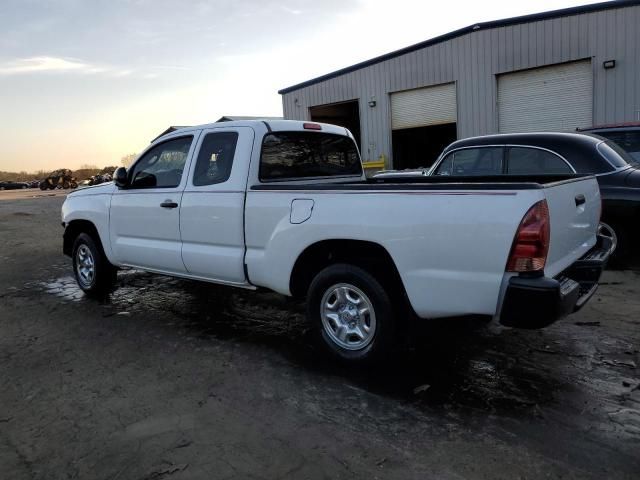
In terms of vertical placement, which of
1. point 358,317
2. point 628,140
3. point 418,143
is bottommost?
point 358,317

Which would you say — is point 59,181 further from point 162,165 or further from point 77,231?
point 162,165

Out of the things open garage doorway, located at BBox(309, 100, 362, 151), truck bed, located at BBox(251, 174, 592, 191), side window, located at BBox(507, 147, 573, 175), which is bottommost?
truck bed, located at BBox(251, 174, 592, 191)

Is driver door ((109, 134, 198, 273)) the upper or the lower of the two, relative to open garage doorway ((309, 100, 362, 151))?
lower

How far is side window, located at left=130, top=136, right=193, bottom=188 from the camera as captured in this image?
5.32 metres

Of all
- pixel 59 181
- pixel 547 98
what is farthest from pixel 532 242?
pixel 59 181

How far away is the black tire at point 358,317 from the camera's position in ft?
12.3

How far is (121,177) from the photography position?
5.72m

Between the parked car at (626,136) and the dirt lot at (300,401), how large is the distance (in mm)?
2881

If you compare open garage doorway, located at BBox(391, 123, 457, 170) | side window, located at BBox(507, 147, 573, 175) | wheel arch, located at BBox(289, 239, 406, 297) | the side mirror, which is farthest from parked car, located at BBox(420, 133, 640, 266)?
open garage doorway, located at BBox(391, 123, 457, 170)

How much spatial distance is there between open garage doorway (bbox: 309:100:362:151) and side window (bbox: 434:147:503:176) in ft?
50.0

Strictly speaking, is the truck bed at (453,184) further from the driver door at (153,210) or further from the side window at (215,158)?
the driver door at (153,210)

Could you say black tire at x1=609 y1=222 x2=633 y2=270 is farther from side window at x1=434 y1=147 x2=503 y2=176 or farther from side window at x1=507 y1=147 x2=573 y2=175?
side window at x1=434 y1=147 x2=503 y2=176

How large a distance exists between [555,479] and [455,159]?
5523mm

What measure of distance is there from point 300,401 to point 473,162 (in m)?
4.90
